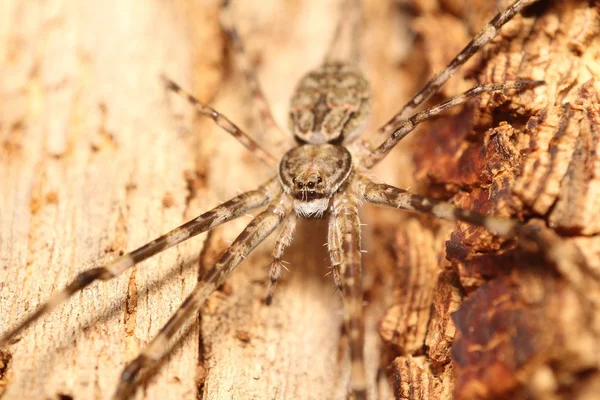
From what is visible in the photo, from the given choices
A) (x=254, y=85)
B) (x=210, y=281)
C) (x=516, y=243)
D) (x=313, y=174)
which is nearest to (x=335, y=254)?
(x=313, y=174)

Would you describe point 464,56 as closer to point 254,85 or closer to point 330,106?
point 330,106

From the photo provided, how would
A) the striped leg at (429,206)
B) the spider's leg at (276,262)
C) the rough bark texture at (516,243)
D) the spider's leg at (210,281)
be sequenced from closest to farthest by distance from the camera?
the rough bark texture at (516,243) < the striped leg at (429,206) < the spider's leg at (210,281) < the spider's leg at (276,262)

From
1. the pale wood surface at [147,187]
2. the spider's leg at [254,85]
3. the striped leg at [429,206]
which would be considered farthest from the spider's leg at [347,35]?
the striped leg at [429,206]

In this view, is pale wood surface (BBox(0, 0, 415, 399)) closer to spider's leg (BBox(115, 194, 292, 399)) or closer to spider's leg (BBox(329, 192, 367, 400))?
spider's leg (BBox(115, 194, 292, 399))

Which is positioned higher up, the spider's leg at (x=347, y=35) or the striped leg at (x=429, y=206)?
the spider's leg at (x=347, y=35)

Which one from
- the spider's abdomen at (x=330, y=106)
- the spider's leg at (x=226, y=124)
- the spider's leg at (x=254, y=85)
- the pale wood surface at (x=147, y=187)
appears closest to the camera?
the pale wood surface at (x=147, y=187)

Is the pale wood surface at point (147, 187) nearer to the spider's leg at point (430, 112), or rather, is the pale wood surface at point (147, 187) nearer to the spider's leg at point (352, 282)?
the spider's leg at point (352, 282)
